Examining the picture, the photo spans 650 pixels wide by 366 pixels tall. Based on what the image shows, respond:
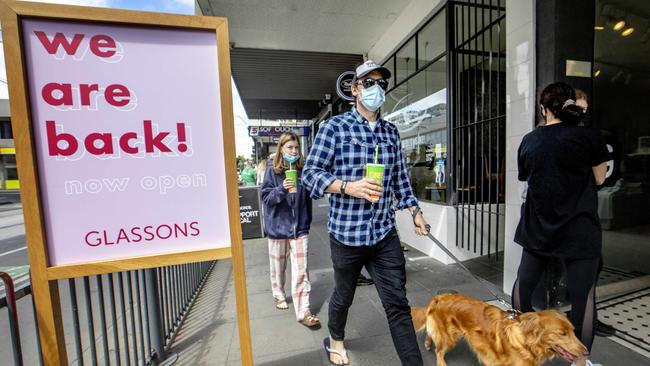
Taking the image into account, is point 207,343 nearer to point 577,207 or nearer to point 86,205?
point 86,205

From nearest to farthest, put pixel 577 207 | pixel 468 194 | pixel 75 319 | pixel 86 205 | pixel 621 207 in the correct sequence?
pixel 86 205 → pixel 75 319 → pixel 577 207 → pixel 468 194 → pixel 621 207

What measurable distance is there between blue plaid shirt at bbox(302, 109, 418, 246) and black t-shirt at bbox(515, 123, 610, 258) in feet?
3.53

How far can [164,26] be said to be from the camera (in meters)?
1.31

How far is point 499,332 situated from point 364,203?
3.70ft

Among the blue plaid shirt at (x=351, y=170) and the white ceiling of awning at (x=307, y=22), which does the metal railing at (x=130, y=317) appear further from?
the white ceiling of awning at (x=307, y=22)

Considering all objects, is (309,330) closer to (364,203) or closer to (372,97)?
(364,203)

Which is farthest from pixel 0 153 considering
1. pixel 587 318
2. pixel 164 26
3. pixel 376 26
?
pixel 587 318

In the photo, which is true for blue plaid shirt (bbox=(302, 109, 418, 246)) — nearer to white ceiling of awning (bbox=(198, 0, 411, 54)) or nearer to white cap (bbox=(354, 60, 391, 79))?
white cap (bbox=(354, 60, 391, 79))

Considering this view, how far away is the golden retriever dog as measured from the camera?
5.34 ft

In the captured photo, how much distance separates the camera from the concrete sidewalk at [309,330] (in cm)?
241

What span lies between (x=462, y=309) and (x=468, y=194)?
106 inches

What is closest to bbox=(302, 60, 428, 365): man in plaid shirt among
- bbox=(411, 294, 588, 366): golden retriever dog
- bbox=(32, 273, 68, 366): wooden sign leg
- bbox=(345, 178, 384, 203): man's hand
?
bbox=(345, 178, 384, 203): man's hand

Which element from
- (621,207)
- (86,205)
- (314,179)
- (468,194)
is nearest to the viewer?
(86,205)

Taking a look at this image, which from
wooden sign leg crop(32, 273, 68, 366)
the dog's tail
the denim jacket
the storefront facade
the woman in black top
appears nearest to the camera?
wooden sign leg crop(32, 273, 68, 366)
